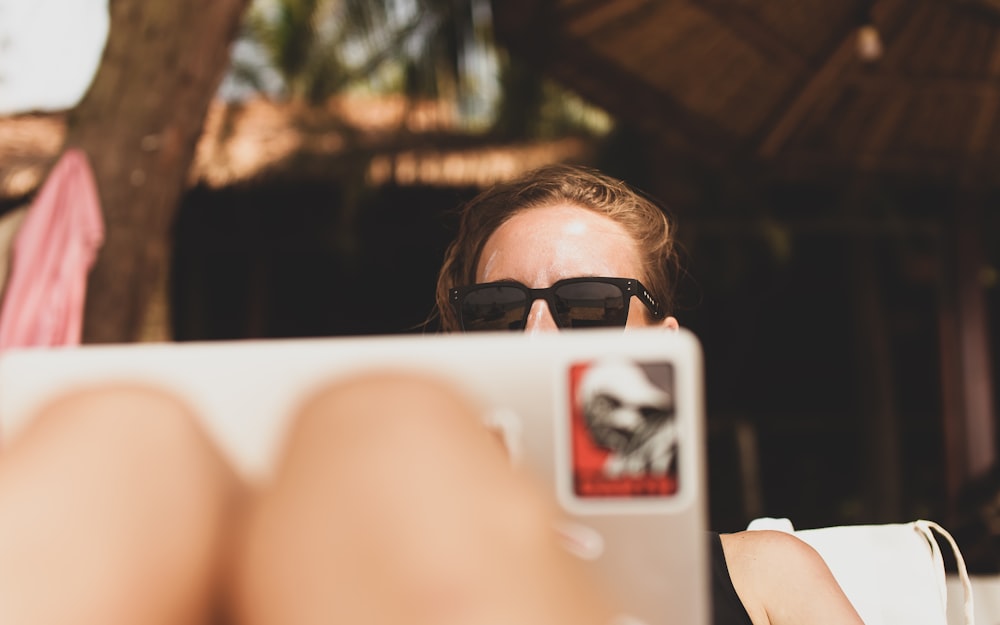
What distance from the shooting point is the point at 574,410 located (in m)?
0.58

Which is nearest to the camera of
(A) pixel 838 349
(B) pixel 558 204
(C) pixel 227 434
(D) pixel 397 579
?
(D) pixel 397 579

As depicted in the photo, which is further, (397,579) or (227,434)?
(227,434)

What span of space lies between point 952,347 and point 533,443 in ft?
16.3

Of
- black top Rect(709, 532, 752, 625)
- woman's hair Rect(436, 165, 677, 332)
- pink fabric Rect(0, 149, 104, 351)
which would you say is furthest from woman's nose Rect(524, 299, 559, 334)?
pink fabric Rect(0, 149, 104, 351)

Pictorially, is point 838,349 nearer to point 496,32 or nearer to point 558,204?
point 496,32

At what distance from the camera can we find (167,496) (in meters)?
A: 0.56

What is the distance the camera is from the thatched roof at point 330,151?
4926 mm

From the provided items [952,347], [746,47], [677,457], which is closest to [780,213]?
[952,347]

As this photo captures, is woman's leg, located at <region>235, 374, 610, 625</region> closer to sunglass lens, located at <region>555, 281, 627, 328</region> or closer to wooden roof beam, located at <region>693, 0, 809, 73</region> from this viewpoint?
sunglass lens, located at <region>555, 281, 627, 328</region>

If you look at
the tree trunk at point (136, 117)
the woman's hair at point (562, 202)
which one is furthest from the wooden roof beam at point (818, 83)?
the tree trunk at point (136, 117)

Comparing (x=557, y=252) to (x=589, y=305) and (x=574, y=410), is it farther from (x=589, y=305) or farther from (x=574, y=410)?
(x=574, y=410)

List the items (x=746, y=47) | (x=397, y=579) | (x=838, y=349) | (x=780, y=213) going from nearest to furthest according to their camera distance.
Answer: (x=397, y=579) → (x=746, y=47) → (x=780, y=213) → (x=838, y=349)

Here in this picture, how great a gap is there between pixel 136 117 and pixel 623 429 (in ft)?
7.58

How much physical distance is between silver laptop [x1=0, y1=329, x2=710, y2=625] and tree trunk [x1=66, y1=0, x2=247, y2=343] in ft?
6.75
